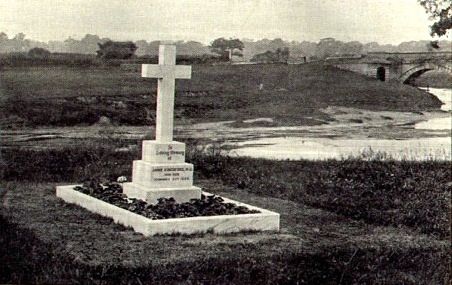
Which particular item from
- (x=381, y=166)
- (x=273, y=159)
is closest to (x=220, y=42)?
(x=273, y=159)

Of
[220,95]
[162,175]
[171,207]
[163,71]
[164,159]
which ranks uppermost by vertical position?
[163,71]

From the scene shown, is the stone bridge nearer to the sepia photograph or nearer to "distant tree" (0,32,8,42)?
the sepia photograph

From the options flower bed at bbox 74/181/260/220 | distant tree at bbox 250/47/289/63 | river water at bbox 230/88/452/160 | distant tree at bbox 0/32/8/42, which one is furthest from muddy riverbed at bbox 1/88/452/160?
distant tree at bbox 0/32/8/42

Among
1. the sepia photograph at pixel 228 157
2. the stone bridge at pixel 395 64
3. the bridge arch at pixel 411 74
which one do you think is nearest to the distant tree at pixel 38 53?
the sepia photograph at pixel 228 157

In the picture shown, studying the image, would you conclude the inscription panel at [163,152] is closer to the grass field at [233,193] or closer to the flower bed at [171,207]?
the flower bed at [171,207]

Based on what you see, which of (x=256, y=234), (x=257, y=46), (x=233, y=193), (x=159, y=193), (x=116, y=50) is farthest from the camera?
(x=233, y=193)

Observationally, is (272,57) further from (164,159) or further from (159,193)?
(159,193)

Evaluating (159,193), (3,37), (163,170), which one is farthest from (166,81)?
(3,37)

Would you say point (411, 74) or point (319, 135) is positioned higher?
point (411, 74)
